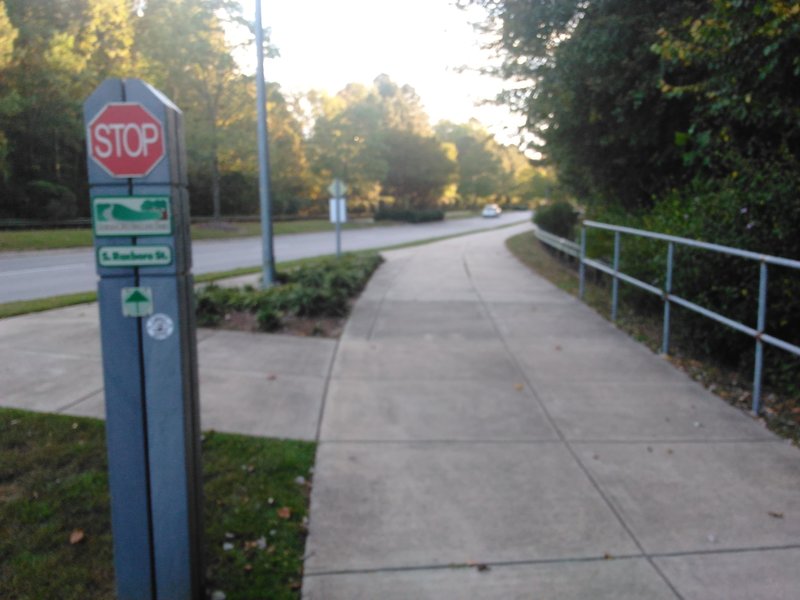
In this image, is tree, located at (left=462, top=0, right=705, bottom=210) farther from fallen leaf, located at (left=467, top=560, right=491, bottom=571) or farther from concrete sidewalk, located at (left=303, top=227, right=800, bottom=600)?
fallen leaf, located at (left=467, top=560, right=491, bottom=571)

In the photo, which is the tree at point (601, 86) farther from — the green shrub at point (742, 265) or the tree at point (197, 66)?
the tree at point (197, 66)

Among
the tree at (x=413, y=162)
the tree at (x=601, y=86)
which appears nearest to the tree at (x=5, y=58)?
the tree at (x=601, y=86)

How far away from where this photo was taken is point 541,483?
4.63 metres

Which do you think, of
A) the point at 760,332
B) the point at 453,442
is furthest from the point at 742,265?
the point at 453,442

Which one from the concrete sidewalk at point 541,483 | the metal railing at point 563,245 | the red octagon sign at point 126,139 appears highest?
the red octagon sign at point 126,139

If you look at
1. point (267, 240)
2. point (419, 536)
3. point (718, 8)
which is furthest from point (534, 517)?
point (267, 240)

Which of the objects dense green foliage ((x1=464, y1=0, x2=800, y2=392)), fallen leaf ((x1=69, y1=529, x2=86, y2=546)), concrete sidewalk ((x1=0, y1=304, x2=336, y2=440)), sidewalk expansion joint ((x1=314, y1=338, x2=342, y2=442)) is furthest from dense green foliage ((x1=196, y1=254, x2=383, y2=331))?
fallen leaf ((x1=69, y1=529, x2=86, y2=546))

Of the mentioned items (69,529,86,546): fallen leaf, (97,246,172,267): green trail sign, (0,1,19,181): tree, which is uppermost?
(0,1,19,181): tree

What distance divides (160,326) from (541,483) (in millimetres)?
2617

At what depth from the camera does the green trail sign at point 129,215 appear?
292 cm

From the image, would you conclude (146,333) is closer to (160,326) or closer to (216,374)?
(160,326)

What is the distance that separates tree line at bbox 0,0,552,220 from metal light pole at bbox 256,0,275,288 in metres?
2.12

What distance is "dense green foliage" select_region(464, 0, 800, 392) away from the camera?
6.62 m

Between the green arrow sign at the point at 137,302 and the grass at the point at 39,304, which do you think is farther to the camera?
the grass at the point at 39,304
